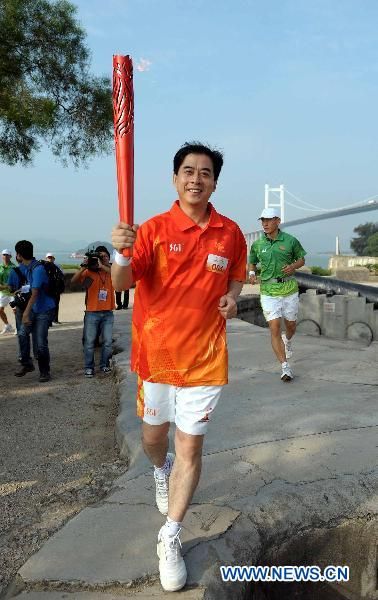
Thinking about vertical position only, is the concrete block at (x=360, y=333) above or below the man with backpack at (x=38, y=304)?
below

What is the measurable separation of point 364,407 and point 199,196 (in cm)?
274

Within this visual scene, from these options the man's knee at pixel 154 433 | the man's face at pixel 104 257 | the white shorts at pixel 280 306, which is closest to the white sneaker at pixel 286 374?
the white shorts at pixel 280 306

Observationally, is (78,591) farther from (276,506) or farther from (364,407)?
(364,407)

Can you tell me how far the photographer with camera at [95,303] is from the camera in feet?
Answer: 20.8

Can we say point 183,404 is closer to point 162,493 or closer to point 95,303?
point 162,493

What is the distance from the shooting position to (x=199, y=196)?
2.34 meters

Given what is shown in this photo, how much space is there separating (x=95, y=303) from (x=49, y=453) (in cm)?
265

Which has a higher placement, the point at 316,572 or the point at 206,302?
the point at 206,302

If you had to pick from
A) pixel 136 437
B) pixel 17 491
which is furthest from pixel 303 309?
pixel 17 491

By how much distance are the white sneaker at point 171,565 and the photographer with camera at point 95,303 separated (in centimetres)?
433

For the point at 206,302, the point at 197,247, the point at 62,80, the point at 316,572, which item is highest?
the point at 62,80

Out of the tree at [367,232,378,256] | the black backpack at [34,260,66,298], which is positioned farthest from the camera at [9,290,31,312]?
the tree at [367,232,378,256]

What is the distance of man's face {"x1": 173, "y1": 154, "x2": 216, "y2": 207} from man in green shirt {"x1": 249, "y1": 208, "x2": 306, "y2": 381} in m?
2.96

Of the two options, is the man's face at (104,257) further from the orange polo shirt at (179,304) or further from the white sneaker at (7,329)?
the white sneaker at (7,329)
